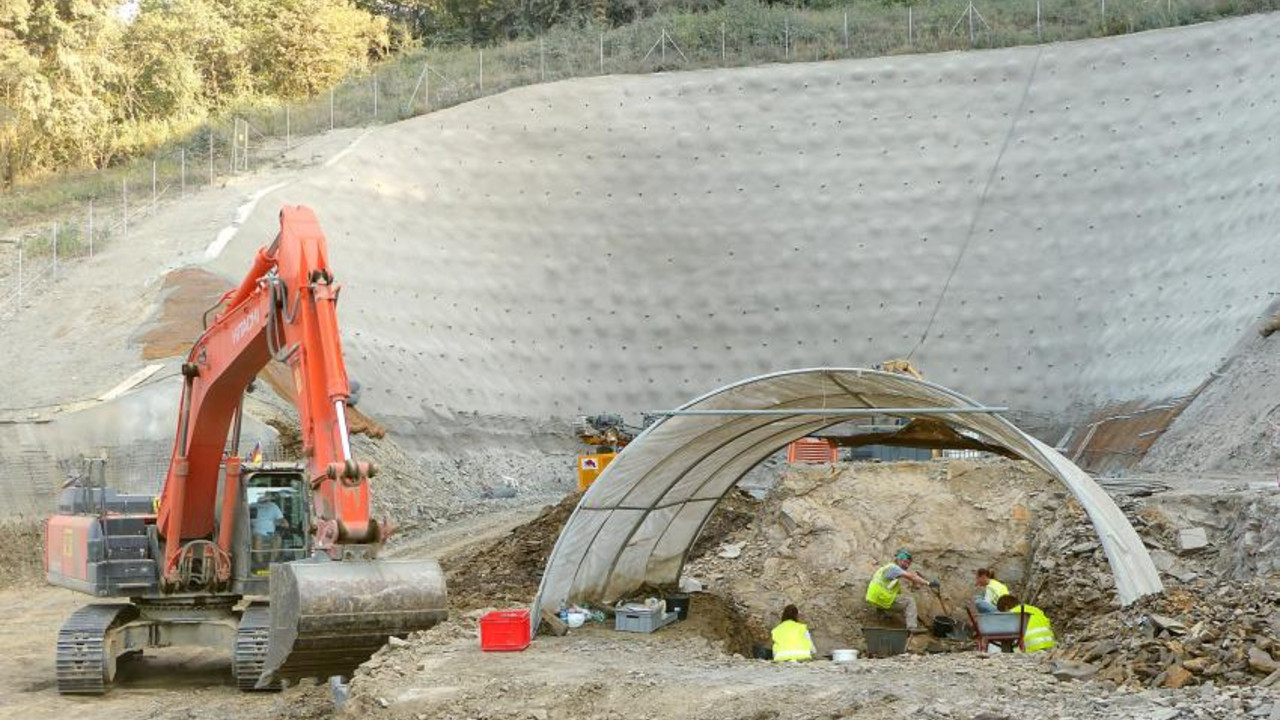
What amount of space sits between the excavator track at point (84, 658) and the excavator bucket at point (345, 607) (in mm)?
3977

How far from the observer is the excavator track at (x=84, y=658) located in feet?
47.6

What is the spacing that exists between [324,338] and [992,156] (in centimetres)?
3019

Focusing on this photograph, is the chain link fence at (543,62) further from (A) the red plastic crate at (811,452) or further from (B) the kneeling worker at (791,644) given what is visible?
(B) the kneeling worker at (791,644)

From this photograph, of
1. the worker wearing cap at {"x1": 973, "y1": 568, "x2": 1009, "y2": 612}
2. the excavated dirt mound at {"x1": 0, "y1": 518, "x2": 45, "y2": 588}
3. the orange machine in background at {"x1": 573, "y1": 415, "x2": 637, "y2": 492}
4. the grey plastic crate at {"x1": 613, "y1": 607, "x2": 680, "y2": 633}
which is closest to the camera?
the grey plastic crate at {"x1": 613, "y1": 607, "x2": 680, "y2": 633}

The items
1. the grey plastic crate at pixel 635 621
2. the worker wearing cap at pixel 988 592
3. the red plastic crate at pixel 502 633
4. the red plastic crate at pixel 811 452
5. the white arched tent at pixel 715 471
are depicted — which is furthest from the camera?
the red plastic crate at pixel 811 452

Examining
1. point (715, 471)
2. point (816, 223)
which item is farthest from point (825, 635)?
point (816, 223)

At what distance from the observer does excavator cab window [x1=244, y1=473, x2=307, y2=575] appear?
48.9ft

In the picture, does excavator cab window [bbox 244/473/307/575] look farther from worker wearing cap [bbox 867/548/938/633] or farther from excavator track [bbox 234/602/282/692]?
worker wearing cap [bbox 867/548/938/633]

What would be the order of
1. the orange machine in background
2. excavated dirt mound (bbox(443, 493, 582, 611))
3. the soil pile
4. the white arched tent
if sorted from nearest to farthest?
the white arched tent
excavated dirt mound (bbox(443, 493, 582, 611))
the soil pile
the orange machine in background

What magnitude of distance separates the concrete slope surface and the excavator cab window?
1665cm

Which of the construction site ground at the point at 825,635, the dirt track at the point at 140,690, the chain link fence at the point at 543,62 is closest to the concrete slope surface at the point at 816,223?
the chain link fence at the point at 543,62

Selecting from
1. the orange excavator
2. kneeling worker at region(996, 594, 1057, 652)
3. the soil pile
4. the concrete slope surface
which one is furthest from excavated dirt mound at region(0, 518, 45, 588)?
kneeling worker at region(996, 594, 1057, 652)

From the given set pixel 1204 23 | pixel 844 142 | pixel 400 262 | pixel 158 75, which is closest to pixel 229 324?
pixel 400 262

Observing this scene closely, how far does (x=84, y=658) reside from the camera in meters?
14.5
